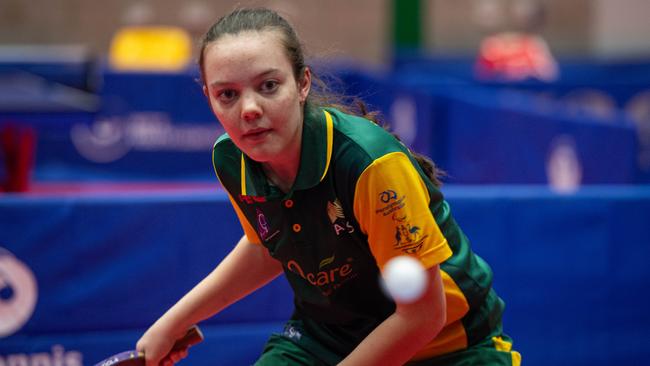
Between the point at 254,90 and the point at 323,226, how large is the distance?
12.9 inches

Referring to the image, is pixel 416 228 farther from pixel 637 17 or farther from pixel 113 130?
pixel 637 17

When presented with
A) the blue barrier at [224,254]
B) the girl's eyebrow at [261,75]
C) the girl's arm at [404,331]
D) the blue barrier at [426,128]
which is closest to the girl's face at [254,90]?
the girl's eyebrow at [261,75]

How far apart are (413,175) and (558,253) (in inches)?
79.3

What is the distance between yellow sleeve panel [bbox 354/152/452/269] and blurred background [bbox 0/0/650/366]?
1.14 ft

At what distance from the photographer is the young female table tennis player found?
1762 mm

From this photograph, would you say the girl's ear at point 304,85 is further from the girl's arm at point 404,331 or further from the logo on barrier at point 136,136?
the logo on barrier at point 136,136

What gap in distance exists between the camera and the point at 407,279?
1.73 metres

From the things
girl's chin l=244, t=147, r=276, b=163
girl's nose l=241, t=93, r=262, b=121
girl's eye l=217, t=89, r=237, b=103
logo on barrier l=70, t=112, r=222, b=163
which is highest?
logo on barrier l=70, t=112, r=222, b=163

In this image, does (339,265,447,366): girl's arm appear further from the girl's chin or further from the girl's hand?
the girl's hand

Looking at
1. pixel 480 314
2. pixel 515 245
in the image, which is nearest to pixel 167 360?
pixel 480 314

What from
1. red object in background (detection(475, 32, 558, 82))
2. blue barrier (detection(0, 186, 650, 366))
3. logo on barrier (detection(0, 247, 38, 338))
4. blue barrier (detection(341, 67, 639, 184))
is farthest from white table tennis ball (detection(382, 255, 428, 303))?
red object in background (detection(475, 32, 558, 82))

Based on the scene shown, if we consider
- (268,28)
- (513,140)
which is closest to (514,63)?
(513,140)

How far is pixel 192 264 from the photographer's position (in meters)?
3.49

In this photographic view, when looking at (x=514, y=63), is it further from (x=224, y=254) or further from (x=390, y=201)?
(x=390, y=201)
